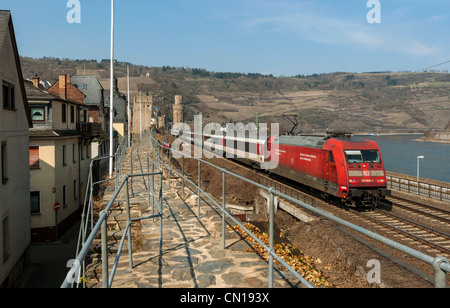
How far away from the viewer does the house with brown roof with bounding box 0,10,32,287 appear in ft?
53.4

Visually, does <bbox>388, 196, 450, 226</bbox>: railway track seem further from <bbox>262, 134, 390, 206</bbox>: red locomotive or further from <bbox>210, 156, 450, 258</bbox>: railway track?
<bbox>262, 134, 390, 206</bbox>: red locomotive

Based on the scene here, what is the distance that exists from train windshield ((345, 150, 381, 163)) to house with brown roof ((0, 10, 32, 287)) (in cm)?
1575

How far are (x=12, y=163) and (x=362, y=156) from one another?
16900 millimetres

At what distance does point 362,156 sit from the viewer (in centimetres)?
1772

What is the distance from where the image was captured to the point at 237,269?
554cm

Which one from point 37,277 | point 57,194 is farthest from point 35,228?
point 37,277

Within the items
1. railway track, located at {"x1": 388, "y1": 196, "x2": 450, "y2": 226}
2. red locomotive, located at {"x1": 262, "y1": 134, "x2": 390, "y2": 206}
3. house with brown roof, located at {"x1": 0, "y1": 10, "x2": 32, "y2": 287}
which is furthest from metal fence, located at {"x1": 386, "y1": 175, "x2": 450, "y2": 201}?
house with brown roof, located at {"x1": 0, "y1": 10, "x2": 32, "y2": 287}

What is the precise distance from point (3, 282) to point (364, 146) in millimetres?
17434

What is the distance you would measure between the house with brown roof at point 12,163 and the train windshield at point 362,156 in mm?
15749

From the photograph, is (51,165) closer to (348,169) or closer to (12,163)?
(12,163)

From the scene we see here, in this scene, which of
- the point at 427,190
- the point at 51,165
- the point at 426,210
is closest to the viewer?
the point at 426,210

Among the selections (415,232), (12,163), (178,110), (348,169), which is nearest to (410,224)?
(415,232)

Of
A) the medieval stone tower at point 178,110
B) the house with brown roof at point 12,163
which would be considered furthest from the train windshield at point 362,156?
the medieval stone tower at point 178,110
